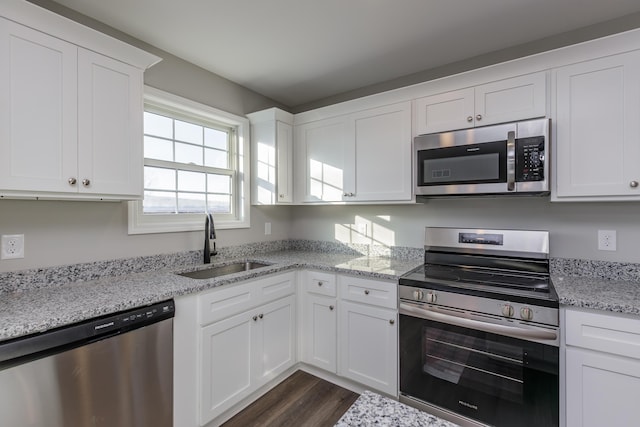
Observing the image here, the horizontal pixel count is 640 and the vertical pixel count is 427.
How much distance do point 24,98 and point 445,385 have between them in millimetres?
2587

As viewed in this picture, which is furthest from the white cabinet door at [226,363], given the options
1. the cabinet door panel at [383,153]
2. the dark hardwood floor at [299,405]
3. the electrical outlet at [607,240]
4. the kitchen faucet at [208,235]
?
the electrical outlet at [607,240]

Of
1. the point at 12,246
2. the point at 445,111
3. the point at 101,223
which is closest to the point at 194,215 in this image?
the point at 101,223

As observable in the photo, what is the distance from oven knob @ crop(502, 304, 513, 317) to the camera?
5.22 feet

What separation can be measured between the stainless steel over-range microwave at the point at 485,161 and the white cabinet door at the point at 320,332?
3.59ft

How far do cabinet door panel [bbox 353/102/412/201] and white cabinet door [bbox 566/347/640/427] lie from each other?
131cm

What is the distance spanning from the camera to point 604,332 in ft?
4.64

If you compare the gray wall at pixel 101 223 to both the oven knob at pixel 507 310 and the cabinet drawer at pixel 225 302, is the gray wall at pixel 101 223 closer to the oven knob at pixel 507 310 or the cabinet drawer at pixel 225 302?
the cabinet drawer at pixel 225 302

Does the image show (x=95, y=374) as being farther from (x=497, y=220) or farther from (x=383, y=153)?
(x=497, y=220)

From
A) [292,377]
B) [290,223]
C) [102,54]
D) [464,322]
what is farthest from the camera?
[290,223]

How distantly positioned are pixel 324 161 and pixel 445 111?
3.47 feet

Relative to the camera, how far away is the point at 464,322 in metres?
1.71

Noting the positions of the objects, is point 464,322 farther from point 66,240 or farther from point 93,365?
point 66,240

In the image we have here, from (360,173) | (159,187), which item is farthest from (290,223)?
(159,187)

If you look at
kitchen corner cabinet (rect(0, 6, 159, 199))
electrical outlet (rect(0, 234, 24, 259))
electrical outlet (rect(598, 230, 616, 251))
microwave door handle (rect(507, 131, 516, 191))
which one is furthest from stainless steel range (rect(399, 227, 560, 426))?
electrical outlet (rect(0, 234, 24, 259))
